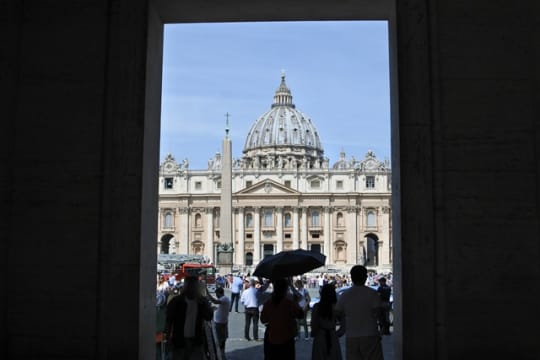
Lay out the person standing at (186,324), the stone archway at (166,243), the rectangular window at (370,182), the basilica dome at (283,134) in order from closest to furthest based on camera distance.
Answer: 1. the person standing at (186,324)
2. the rectangular window at (370,182)
3. the stone archway at (166,243)
4. the basilica dome at (283,134)

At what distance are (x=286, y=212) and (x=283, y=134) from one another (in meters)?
25.8

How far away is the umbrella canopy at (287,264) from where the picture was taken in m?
6.42

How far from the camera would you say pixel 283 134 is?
102562mm

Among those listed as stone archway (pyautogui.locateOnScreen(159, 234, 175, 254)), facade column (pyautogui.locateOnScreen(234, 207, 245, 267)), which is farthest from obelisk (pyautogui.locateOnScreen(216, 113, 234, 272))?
stone archway (pyautogui.locateOnScreen(159, 234, 175, 254))

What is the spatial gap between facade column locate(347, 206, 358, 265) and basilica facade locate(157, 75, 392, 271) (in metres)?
0.11

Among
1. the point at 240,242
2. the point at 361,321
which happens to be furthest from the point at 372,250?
the point at 361,321

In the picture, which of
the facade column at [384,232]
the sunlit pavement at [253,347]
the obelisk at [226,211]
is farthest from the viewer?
the facade column at [384,232]

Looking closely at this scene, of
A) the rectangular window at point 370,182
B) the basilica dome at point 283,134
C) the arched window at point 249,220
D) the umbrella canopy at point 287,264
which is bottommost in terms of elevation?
the umbrella canopy at point 287,264
